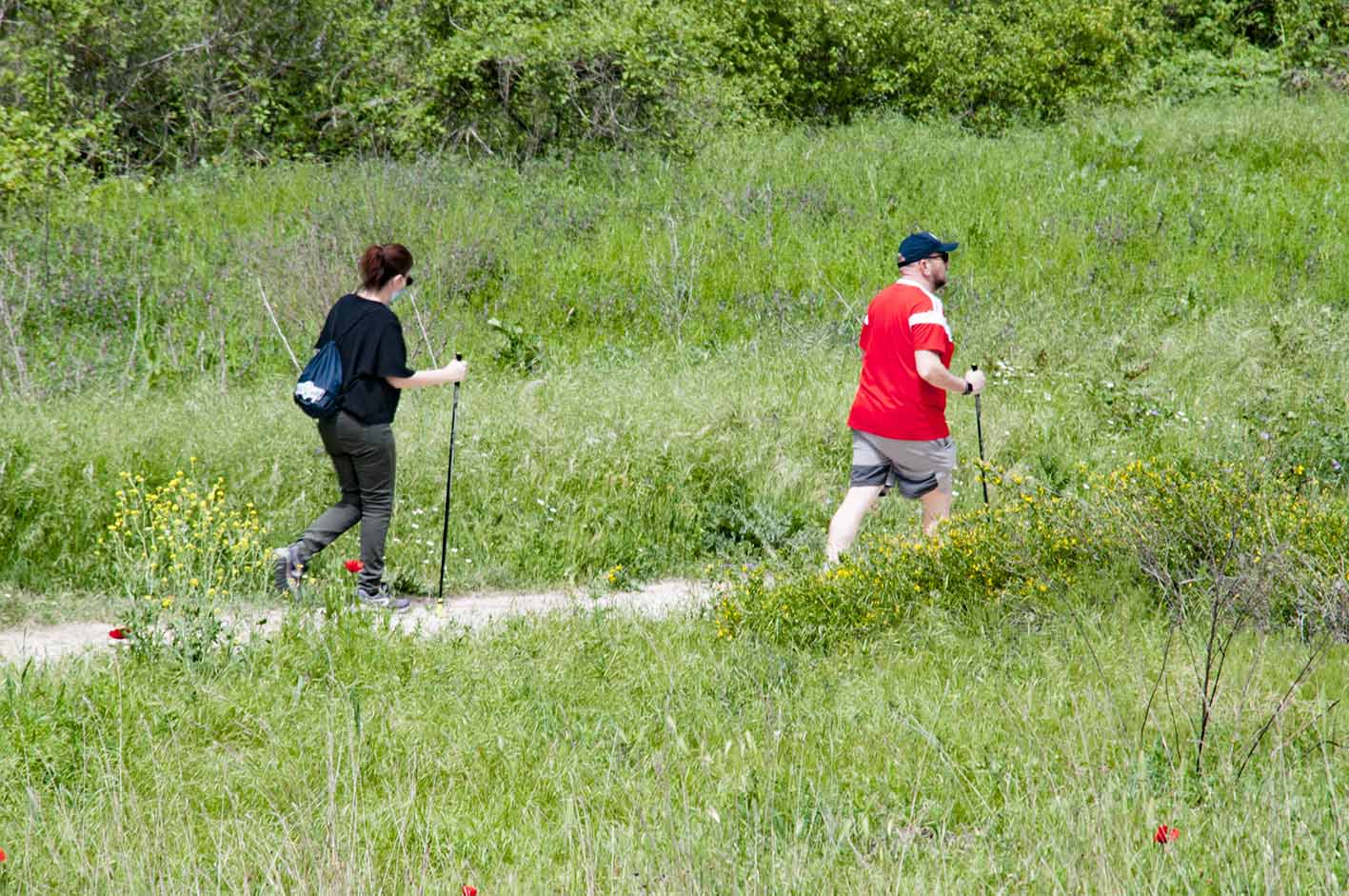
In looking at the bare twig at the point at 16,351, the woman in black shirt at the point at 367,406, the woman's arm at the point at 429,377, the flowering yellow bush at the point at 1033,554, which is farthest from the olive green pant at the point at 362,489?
the bare twig at the point at 16,351

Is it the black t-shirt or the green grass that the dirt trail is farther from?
the black t-shirt

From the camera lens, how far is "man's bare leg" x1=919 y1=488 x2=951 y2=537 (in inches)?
274

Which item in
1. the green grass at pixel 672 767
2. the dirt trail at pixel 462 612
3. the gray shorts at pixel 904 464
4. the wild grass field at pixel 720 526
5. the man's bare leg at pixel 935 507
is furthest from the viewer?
the man's bare leg at pixel 935 507

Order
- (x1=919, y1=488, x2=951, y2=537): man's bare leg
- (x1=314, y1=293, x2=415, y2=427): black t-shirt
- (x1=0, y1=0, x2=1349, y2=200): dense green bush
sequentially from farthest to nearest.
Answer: (x1=0, y1=0, x2=1349, y2=200): dense green bush, (x1=919, y1=488, x2=951, y2=537): man's bare leg, (x1=314, y1=293, x2=415, y2=427): black t-shirt

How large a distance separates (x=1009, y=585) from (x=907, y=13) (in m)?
15.2

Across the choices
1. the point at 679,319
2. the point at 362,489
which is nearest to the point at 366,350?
the point at 362,489

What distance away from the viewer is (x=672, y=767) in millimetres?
4246

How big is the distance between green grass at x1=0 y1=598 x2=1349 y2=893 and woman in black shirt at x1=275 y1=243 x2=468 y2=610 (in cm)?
122

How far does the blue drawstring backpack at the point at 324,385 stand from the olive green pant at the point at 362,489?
9 cm

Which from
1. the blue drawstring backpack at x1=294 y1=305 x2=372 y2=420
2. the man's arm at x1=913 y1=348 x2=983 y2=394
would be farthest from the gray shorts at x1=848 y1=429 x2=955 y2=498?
the blue drawstring backpack at x1=294 y1=305 x2=372 y2=420

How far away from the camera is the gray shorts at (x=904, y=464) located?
22.2 ft

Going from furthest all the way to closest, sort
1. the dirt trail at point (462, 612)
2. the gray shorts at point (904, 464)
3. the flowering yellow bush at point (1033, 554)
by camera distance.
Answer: the gray shorts at point (904, 464), the dirt trail at point (462, 612), the flowering yellow bush at point (1033, 554)

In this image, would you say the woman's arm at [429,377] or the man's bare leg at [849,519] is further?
the man's bare leg at [849,519]

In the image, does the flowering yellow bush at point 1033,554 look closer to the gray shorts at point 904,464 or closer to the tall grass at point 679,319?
the gray shorts at point 904,464
